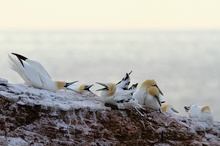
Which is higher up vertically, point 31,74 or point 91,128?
point 31,74

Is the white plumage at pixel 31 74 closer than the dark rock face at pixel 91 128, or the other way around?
the dark rock face at pixel 91 128

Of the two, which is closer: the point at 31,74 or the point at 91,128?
the point at 91,128

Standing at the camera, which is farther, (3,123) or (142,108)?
(142,108)

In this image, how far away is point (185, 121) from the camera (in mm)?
6605

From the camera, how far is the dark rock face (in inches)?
223

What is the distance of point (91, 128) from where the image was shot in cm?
592

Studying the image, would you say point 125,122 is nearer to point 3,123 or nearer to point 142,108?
point 142,108

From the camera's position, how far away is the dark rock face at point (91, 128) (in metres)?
5.66

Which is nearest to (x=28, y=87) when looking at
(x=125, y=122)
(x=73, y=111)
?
(x=73, y=111)

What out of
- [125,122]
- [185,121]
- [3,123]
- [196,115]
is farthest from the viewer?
[196,115]

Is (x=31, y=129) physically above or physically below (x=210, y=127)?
below

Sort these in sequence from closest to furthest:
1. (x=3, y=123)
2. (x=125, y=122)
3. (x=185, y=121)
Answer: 1. (x=3, y=123)
2. (x=125, y=122)
3. (x=185, y=121)

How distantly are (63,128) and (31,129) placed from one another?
1.19ft

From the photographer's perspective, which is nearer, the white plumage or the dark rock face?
the dark rock face
